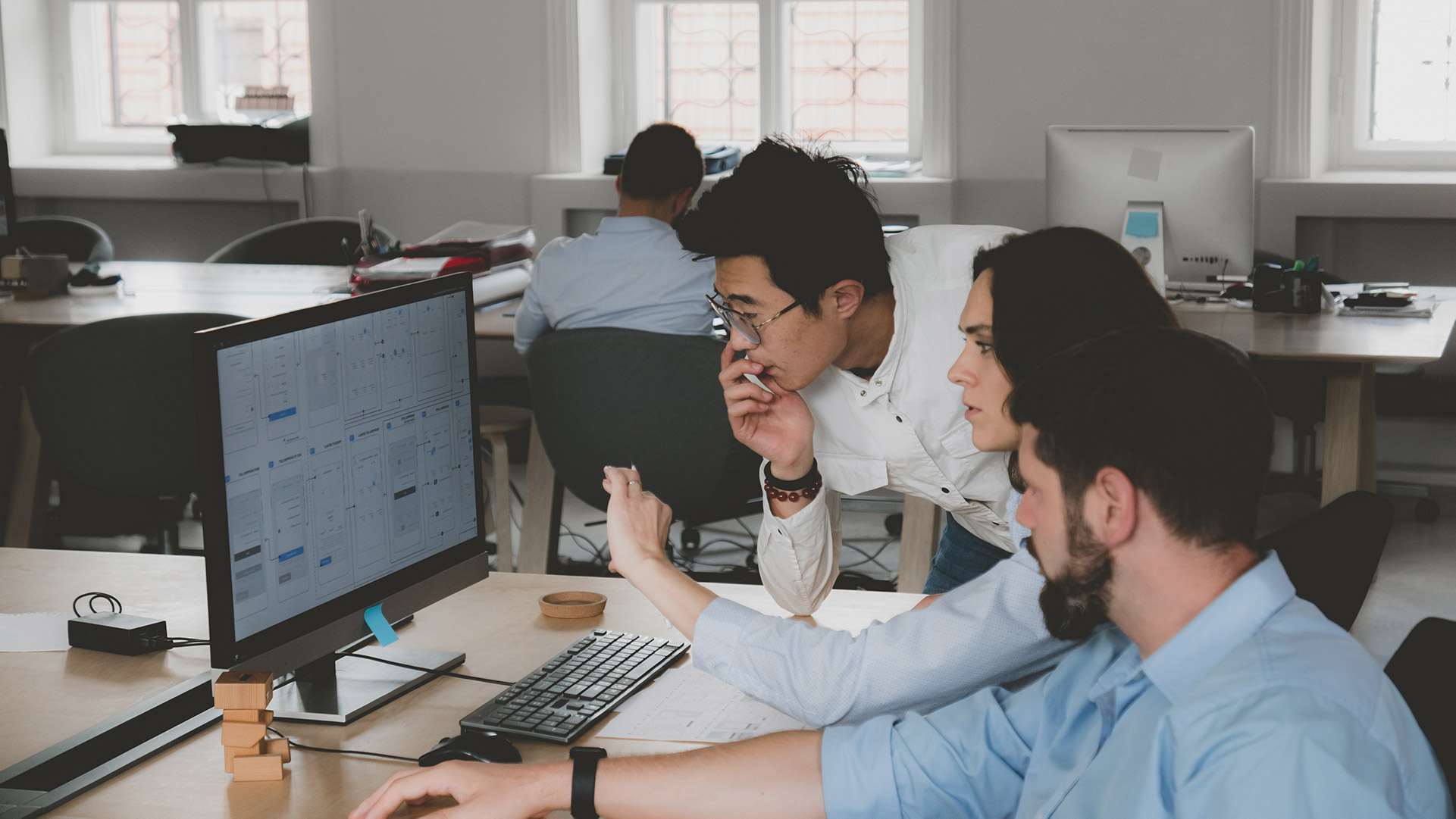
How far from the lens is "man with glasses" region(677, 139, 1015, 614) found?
1782 mm

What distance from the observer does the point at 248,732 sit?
1326 millimetres

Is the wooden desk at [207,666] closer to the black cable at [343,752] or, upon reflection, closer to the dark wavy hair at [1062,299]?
the black cable at [343,752]

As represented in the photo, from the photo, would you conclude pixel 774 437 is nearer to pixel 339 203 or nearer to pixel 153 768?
pixel 153 768

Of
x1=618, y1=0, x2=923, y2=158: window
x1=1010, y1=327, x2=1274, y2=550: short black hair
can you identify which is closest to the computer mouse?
x1=1010, y1=327, x2=1274, y2=550: short black hair

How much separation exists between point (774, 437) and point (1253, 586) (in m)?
0.93

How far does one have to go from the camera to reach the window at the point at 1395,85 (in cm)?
495

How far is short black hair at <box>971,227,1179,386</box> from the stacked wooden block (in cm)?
82

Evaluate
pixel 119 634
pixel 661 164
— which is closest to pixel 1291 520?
pixel 661 164

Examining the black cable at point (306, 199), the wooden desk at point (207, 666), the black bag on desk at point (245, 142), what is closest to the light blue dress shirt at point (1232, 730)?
the wooden desk at point (207, 666)

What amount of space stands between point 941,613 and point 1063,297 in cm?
35

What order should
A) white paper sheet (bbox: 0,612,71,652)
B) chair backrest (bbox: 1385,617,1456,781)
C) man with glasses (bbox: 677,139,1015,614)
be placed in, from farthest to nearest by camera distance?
man with glasses (bbox: 677,139,1015,614), white paper sheet (bbox: 0,612,71,652), chair backrest (bbox: 1385,617,1456,781)

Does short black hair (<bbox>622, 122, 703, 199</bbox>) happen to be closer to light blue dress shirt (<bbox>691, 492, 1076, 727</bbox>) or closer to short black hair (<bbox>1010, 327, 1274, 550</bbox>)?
light blue dress shirt (<bbox>691, 492, 1076, 727</bbox>)

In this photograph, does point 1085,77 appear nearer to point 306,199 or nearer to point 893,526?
point 893,526

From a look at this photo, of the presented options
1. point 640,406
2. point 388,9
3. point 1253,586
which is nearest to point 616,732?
point 1253,586
